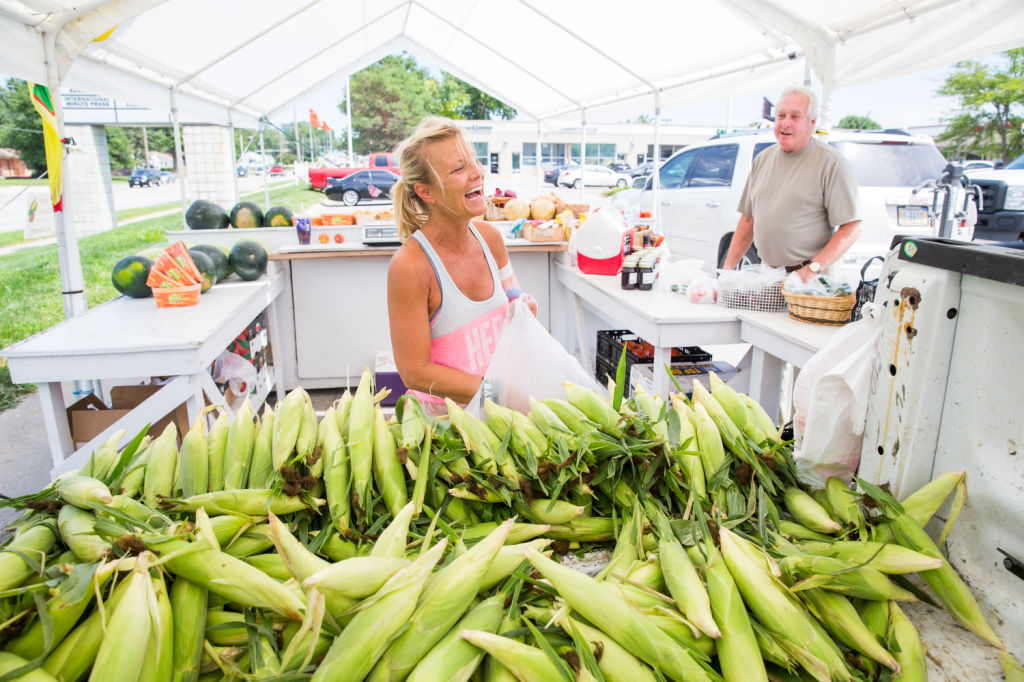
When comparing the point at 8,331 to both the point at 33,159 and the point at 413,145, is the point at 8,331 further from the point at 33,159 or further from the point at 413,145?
the point at 33,159

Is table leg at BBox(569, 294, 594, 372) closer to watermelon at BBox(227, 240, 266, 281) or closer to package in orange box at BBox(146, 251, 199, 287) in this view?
watermelon at BBox(227, 240, 266, 281)

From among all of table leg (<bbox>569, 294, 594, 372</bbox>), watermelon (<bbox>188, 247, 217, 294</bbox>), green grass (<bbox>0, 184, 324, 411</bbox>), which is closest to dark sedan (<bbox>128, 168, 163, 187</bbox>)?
green grass (<bbox>0, 184, 324, 411</bbox>)

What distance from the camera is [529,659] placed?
2.68 feet

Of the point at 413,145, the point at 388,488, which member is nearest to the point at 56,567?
the point at 388,488

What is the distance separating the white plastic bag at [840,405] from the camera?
1.20m

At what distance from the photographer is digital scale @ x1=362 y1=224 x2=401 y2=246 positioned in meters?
5.33

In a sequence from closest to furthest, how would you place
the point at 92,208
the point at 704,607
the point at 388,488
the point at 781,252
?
the point at 704,607
the point at 388,488
the point at 781,252
the point at 92,208

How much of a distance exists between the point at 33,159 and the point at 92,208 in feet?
28.1

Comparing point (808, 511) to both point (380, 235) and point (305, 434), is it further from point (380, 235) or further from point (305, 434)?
point (380, 235)

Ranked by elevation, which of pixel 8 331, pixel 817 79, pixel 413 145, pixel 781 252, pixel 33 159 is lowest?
pixel 8 331

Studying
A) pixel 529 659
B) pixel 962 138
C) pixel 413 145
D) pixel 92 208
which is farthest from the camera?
pixel 962 138

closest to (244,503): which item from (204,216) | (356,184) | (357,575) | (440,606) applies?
(357,575)

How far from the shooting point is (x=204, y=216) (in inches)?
222

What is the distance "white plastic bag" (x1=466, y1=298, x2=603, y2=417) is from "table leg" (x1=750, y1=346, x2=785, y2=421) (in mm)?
1560
